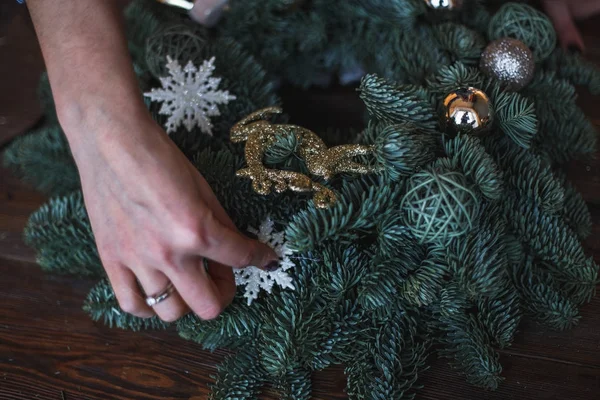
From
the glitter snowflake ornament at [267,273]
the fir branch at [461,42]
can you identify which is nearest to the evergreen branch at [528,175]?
the fir branch at [461,42]

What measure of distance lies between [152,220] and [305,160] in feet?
0.56

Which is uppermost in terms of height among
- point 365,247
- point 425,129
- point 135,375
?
point 425,129

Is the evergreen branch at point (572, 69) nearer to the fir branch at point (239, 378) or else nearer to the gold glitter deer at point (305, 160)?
the gold glitter deer at point (305, 160)

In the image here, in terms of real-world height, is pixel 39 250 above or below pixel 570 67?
below

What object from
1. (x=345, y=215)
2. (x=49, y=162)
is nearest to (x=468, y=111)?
(x=345, y=215)

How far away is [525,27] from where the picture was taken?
679 millimetres

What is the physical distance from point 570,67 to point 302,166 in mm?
403

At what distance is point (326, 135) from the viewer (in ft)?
2.28

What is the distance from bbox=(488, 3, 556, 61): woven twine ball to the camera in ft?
2.22

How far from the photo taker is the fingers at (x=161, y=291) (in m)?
0.51

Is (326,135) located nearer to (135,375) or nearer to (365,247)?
(365,247)

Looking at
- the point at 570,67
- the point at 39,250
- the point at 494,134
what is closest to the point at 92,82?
the point at 39,250

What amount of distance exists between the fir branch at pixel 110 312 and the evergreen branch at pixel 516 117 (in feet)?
1.44

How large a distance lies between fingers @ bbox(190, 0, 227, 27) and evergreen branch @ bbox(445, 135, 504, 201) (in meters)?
0.38
